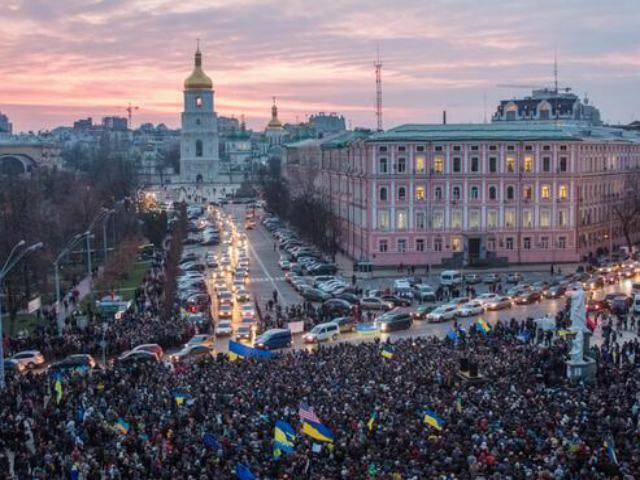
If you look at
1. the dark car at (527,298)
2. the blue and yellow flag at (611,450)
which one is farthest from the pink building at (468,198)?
the blue and yellow flag at (611,450)

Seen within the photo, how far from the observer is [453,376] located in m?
21.3

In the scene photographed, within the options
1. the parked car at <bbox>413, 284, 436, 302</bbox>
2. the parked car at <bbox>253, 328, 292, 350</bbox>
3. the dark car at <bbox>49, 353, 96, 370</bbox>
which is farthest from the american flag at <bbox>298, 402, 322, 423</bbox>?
the parked car at <bbox>413, 284, 436, 302</bbox>

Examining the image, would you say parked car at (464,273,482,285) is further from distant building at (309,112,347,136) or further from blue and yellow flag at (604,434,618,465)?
distant building at (309,112,347,136)

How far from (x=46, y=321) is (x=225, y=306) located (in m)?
6.85

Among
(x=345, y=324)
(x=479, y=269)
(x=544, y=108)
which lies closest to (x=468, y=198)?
(x=479, y=269)

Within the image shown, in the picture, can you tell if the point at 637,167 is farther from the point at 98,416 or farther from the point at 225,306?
the point at 98,416

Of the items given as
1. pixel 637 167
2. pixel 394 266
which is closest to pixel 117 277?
pixel 394 266

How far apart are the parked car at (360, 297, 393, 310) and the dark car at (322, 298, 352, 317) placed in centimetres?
80

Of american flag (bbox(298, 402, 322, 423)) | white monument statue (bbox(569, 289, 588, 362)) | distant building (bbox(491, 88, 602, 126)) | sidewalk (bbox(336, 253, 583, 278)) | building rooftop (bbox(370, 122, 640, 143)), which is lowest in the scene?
sidewalk (bbox(336, 253, 583, 278))

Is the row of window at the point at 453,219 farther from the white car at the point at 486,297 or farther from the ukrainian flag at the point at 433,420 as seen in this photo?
the ukrainian flag at the point at 433,420

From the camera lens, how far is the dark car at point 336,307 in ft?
113

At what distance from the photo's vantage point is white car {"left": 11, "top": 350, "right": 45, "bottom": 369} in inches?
1054

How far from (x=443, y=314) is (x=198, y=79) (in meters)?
89.1

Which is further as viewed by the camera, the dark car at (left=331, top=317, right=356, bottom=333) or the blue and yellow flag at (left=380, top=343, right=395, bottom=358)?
the dark car at (left=331, top=317, right=356, bottom=333)
